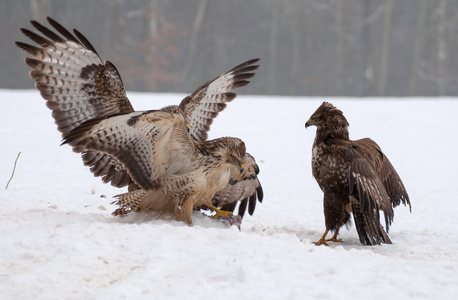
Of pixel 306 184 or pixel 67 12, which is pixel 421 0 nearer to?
pixel 67 12

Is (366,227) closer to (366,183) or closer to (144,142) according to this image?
(366,183)

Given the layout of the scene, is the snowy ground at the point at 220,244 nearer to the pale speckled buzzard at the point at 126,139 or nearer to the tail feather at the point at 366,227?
the tail feather at the point at 366,227

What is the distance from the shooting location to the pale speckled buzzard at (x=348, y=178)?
4242mm

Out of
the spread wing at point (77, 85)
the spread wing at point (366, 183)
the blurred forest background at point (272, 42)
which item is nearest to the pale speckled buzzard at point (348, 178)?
the spread wing at point (366, 183)

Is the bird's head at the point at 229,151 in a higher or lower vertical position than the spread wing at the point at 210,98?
lower

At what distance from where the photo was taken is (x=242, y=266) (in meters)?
2.78

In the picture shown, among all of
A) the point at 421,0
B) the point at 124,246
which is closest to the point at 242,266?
the point at 124,246

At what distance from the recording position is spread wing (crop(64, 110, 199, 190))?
3900mm

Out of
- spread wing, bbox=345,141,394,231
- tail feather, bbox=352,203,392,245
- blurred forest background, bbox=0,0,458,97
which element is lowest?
tail feather, bbox=352,203,392,245

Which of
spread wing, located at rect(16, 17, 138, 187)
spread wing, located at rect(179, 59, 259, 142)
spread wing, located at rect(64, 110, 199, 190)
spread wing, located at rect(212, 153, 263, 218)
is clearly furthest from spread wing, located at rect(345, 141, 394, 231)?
spread wing, located at rect(16, 17, 138, 187)

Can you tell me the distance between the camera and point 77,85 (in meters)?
4.66

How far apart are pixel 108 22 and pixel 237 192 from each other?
26.9m

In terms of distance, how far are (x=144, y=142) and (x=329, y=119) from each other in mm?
1556

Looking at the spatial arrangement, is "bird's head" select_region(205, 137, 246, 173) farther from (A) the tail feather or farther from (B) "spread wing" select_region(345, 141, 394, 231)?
(A) the tail feather
